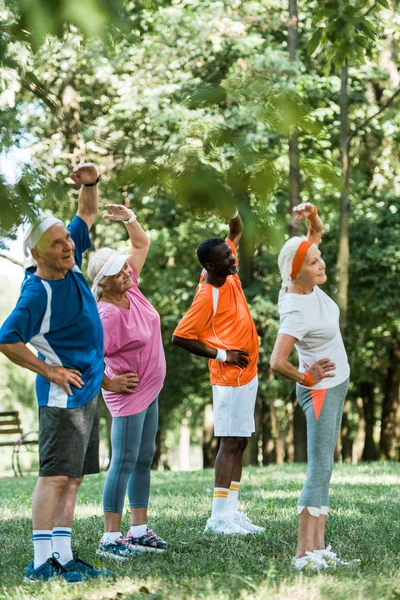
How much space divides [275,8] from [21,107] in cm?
1608

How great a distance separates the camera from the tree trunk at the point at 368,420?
27000mm

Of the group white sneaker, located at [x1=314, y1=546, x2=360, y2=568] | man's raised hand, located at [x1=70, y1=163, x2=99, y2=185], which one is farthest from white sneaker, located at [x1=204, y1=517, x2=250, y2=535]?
man's raised hand, located at [x1=70, y1=163, x2=99, y2=185]

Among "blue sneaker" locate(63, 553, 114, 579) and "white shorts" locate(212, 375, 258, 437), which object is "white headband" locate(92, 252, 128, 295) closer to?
"white shorts" locate(212, 375, 258, 437)

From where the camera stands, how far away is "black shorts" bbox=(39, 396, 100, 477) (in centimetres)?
481

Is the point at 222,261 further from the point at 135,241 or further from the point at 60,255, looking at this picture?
the point at 60,255

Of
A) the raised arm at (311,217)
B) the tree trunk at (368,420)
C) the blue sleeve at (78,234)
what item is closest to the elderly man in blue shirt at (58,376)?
the blue sleeve at (78,234)

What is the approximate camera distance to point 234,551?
18.3ft

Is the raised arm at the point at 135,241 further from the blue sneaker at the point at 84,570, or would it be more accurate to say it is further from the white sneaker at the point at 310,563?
the white sneaker at the point at 310,563

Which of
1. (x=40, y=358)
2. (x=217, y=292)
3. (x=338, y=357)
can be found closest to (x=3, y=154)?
(x=40, y=358)

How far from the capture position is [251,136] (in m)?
3.35

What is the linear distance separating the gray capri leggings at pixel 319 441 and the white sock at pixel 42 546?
4.46ft

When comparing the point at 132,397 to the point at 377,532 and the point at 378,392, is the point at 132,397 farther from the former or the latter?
the point at 378,392

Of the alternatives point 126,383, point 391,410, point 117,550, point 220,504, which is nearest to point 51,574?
point 117,550

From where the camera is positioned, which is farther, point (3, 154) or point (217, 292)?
point (217, 292)
